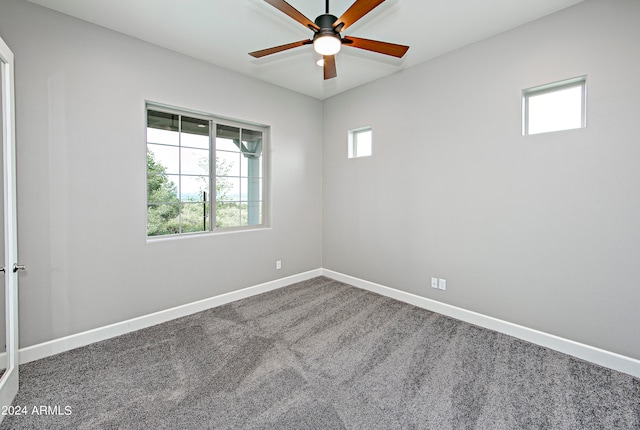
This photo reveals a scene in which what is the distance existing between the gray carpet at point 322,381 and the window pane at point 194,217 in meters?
1.06

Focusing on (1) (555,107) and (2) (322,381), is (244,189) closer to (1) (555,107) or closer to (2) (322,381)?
(2) (322,381)

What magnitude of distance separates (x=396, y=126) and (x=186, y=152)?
2576mm

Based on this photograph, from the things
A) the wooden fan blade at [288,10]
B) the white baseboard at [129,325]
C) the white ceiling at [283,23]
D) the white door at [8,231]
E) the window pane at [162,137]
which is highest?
the white ceiling at [283,23]

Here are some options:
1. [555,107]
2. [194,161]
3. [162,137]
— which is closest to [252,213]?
[194,161]

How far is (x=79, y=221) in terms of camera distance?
2471 mm

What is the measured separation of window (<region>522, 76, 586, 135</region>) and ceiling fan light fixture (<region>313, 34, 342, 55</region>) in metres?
1.89

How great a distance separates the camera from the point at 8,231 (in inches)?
73.1

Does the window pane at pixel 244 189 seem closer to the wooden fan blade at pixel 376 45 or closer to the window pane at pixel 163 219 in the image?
the window pane at pixel 163 219

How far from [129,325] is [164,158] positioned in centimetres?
175

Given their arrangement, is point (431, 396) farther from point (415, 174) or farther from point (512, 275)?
point (415, 174)

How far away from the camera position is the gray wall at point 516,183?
2.14 metres

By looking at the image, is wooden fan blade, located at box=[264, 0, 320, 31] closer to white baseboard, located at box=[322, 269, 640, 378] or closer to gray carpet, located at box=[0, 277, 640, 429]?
gray carpet, located at box=[0, 277, 640, 429]

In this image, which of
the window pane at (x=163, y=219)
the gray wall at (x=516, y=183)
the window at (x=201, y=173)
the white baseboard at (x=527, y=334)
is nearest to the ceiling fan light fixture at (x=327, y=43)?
the gray wall at (x=516, y=183)

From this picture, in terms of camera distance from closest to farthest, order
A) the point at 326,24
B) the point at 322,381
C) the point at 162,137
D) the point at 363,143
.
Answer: the point at 326,24 → the point at 322,381 → the point at 162,137 → the point at 363,143
